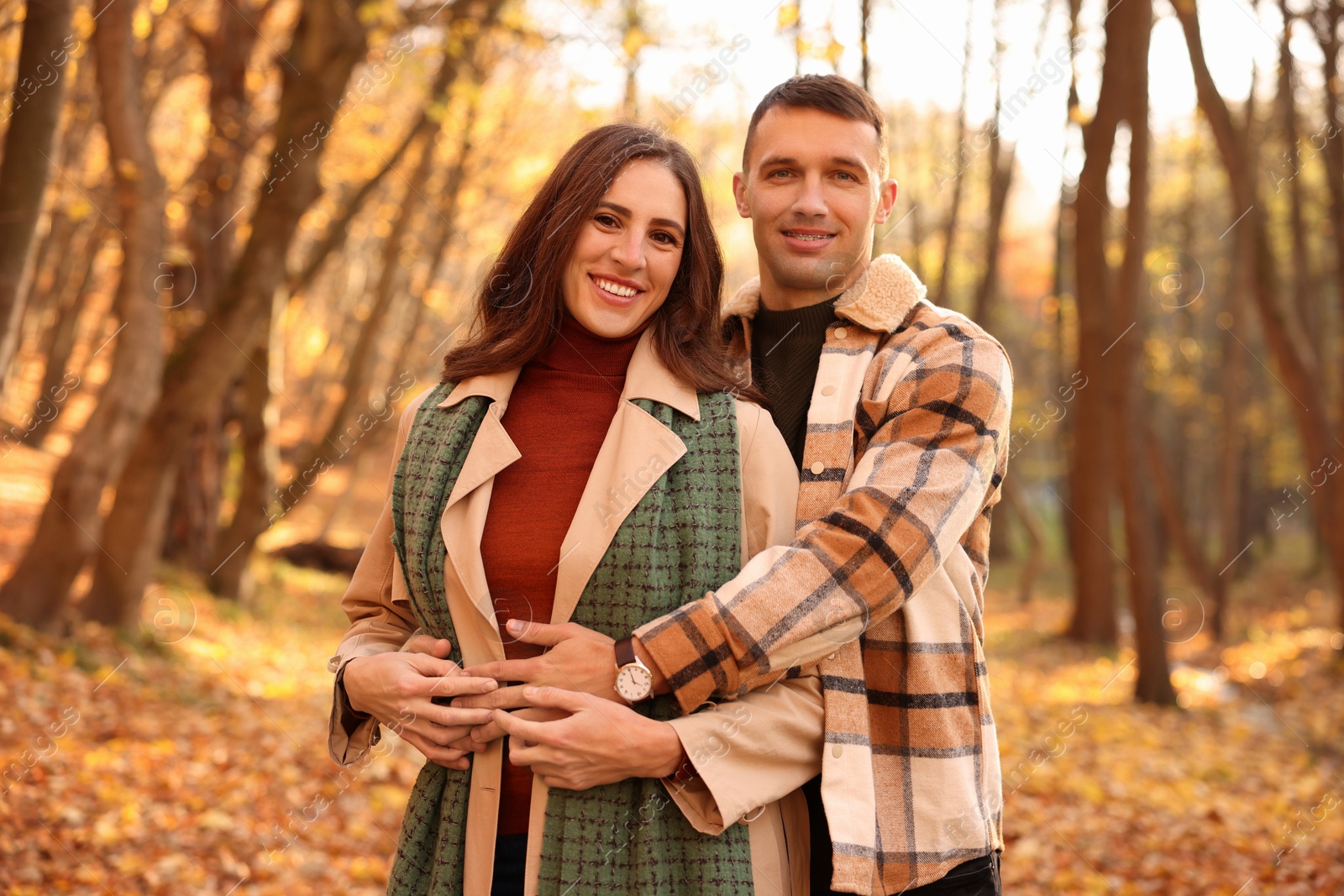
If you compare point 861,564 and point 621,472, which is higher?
point 621,472

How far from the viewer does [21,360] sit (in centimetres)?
2250

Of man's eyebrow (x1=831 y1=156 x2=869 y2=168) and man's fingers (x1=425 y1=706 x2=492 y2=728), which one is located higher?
man's eyebrow (x1=831 y1=156 x2=869 y2=168)

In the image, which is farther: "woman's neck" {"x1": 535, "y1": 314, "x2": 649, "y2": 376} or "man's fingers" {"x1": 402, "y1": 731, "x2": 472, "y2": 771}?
"woman's neck" {"x1": 535, "y1": 314, "x2": 649, "y2": 376}

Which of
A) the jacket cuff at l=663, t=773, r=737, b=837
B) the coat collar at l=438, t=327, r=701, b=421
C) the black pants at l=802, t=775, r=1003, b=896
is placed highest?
the coat collar at l=438, t=327, r=701, b=421

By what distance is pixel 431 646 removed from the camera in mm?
2205

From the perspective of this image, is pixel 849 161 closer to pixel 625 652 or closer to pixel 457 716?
pixel 625 652

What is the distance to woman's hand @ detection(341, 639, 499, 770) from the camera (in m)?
2.05

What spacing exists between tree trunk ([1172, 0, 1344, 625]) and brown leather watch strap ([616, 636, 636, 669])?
8.79 metres

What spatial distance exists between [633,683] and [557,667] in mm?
151

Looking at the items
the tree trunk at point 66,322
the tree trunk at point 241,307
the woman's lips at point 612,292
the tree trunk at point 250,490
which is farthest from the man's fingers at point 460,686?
the tree trunk at point 66,322

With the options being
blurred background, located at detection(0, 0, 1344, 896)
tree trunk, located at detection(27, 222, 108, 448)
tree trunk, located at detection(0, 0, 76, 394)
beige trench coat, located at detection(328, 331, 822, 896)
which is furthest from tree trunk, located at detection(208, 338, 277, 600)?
beige trench coat, located at detection(328, 331, 822, 896)

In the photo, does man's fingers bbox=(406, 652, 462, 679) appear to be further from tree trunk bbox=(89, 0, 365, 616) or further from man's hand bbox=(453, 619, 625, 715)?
tree trunk bbox=(89, 0, 365, 616)

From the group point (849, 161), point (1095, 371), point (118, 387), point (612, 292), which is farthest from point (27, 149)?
point (1095, 371)

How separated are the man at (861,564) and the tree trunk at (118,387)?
5.60 metres
